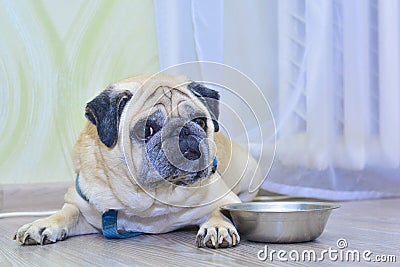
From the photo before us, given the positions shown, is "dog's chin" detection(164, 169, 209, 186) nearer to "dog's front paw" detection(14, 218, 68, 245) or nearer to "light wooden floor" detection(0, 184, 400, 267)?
"light wooden floor" detection(0, 184, 400, 267)

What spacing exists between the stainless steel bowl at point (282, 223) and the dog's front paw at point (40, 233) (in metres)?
0.41

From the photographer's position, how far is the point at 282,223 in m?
1.25

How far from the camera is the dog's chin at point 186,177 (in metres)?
1.36

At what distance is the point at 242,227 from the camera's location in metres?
1.32

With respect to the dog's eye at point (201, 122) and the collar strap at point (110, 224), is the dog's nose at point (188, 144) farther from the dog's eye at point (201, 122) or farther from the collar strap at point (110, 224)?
the collar strap at point (110, 224)

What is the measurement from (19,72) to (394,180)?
130 centimetres

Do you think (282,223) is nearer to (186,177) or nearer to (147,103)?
(186,177)

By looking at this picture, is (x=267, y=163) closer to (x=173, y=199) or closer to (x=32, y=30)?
(x=173, y=199)

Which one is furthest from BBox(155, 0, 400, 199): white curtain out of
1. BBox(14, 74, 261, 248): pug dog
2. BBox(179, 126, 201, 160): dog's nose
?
BBox(179, 126, 201, 160): dog's nose

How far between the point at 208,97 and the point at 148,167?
199 mm

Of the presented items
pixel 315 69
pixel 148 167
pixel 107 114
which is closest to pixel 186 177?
pixel 148 167

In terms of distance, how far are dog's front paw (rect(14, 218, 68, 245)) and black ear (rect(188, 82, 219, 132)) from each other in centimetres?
43

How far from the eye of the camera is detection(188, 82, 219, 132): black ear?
1390 mm

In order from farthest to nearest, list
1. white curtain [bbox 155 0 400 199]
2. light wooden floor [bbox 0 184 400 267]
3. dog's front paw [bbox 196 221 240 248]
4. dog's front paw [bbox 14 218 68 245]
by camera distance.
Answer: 1. white curtain [bbox 155 0 400 199]
2. dog's front paw [bbox 14 218 68 245]
3. dog's front paw [bbox 196 221 240 248]
4. light wooden floor [bbox 0 184 400 267]
